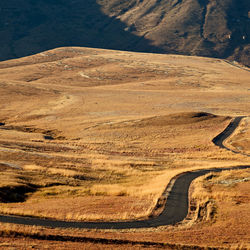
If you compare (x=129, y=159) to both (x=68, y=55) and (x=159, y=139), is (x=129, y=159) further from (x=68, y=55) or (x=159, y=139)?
(x=68, y=55)

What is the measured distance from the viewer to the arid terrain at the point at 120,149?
2334 centimetres

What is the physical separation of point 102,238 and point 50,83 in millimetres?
109965

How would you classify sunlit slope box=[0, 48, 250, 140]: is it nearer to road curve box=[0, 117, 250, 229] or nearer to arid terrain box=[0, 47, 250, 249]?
arid terrain box=[0, 47, 250, 249]

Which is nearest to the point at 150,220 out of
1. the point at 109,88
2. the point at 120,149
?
the point at 120,149

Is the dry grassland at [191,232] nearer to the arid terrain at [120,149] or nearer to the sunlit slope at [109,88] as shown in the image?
the arid terrain at [120,149]

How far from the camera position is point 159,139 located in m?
65.9

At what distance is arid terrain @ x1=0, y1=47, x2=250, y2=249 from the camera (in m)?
23.3

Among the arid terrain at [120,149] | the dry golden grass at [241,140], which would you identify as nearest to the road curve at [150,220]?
the arid terrain at [120,149]

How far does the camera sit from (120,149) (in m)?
58.4

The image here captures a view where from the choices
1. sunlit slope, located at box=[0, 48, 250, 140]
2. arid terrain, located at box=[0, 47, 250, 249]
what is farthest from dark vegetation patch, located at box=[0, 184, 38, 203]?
sunlit slope, located at box=[0, 48, 250, 140]

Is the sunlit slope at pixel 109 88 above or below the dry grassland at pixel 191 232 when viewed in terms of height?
below

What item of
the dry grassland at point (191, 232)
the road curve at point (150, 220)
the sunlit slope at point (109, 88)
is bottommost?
the sunlit slope at point (109, 88)

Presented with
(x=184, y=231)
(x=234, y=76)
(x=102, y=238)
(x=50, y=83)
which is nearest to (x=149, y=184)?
(x=184, y=231)

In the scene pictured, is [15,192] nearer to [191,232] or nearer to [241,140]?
[191,232]
